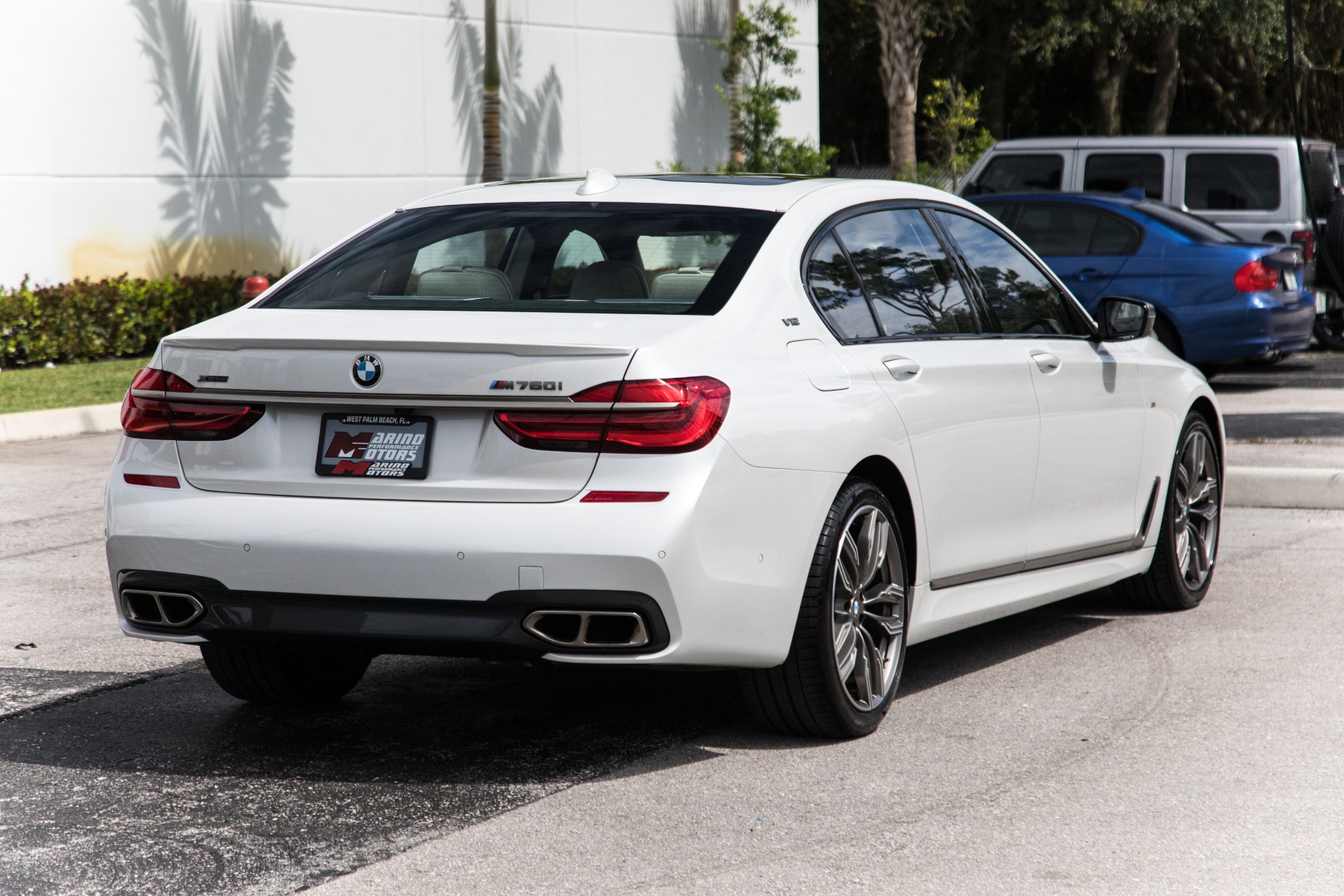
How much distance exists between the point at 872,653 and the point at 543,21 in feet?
63.8

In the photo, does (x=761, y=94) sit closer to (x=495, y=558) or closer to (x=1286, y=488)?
(x=1286, y=488)

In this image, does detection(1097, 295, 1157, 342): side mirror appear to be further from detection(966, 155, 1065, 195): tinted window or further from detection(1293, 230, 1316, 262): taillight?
detection(966, 155, 1065, 195): tinted window

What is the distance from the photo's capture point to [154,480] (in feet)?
15.9

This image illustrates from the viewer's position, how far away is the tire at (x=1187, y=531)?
7109 mm

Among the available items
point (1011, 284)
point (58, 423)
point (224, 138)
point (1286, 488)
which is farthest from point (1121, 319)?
point (224, 138)

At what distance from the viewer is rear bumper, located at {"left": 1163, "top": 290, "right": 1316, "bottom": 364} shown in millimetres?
14992

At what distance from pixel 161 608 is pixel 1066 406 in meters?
3.19

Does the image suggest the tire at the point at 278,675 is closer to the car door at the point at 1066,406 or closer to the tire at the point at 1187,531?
the car door at the point at 1066,406

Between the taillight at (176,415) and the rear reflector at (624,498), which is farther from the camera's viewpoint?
the taillight at (176,415)

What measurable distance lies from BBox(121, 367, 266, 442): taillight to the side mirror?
10.9 ft

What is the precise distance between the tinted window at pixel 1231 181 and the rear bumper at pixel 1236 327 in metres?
2.26

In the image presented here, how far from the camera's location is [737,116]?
2619 cm

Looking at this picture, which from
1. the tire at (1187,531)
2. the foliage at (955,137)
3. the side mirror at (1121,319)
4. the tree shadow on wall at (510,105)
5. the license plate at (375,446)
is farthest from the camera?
the foliage at (955,137)

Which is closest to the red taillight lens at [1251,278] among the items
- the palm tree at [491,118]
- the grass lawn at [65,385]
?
the grass lawn at [65,385]
